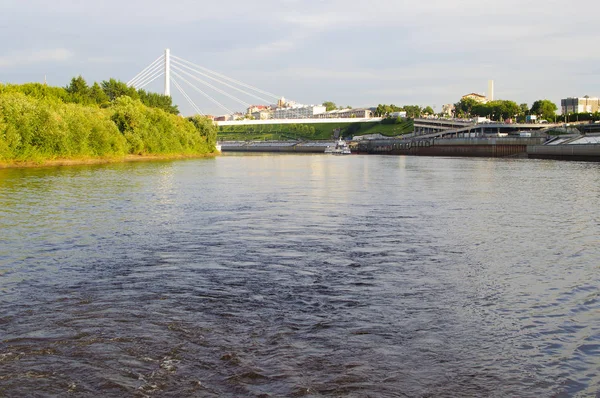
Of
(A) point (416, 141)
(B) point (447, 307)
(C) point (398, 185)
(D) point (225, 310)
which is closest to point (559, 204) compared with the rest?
(C) point (398, 185)

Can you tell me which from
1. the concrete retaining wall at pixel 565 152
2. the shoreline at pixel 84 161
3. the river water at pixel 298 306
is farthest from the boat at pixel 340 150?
the river water at pixel 298 306

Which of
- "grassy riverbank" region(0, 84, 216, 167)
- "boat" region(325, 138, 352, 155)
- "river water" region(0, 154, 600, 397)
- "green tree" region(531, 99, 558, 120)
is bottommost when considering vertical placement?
"river water" region(0, 154, 600, 397)

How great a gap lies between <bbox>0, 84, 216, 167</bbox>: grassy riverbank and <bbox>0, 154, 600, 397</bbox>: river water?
3385 cm

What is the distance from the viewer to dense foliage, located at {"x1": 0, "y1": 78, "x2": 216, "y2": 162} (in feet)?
167

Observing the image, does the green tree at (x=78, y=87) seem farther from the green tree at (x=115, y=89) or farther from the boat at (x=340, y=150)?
the boat at (x=340, y=150)

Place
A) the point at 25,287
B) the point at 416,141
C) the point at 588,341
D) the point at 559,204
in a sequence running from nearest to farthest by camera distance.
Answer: the point at 588,341
the point at 25,287
the point at 559,204
the point at 416,141

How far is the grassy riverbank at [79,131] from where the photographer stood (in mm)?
50531

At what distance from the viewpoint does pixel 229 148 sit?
18412 cm

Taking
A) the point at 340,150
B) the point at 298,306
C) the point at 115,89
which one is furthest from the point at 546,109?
the point at 298,306

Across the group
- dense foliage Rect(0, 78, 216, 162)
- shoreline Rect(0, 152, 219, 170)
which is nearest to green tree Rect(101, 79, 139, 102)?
dense foliage Rect(0, 78, 216, 162)

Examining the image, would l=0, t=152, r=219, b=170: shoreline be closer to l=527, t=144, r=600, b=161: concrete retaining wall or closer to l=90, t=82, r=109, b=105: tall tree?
l=90, t=82, r=109, b=105: tall tree

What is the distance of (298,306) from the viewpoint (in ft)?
30.9

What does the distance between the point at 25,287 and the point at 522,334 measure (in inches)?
308

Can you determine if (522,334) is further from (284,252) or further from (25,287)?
(25,287)
